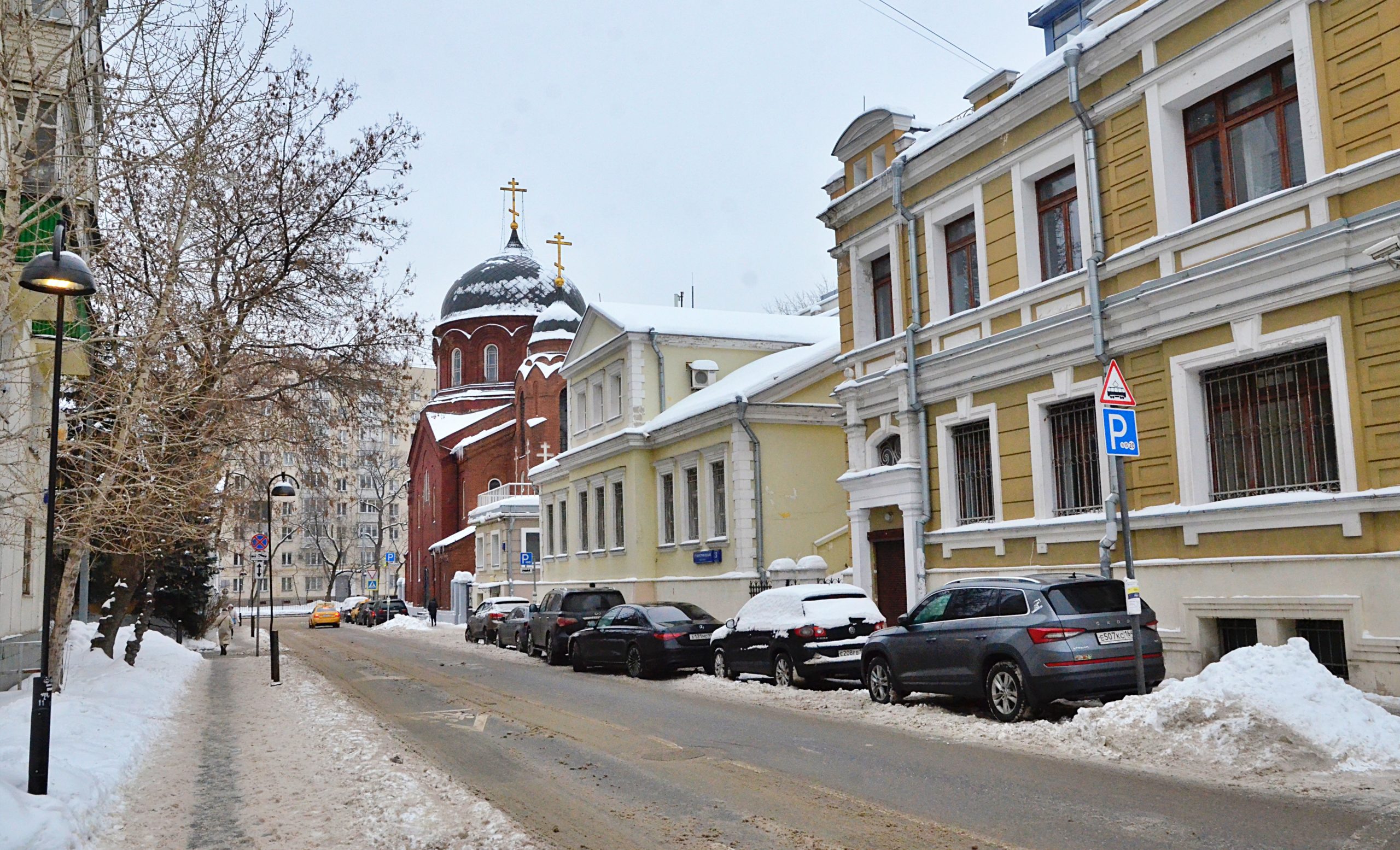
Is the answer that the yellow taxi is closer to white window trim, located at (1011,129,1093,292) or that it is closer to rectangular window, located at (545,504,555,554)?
rectangular window, located at (545,504,555,554)

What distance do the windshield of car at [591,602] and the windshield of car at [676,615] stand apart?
415 centimetres

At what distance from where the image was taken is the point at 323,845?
7.75 meters

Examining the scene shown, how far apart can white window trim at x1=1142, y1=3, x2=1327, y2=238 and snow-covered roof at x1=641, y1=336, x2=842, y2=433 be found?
1260 cm

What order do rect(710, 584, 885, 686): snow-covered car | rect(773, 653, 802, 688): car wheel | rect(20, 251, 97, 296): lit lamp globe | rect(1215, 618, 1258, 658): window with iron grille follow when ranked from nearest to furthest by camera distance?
rect(20, 251, 97, 296): lit lamp globe, rect(1215, 618, 1258, 658): window with iron grille, rect(710, 584, 885, 686): snow-covered car, rect(773, 653, 802, 688): car wheel

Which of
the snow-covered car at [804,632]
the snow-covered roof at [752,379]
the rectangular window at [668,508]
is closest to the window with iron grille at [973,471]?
the snow-covered car at [804,632]

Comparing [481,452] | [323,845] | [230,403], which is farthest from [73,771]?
[481,452]

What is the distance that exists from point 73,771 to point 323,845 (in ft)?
10.0

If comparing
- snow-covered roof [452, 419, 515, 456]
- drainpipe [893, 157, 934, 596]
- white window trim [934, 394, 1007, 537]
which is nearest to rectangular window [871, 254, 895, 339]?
drainpipe [893, 157, 934, 596]

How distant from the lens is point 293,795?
9.59 m

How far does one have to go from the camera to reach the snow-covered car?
55.5ft

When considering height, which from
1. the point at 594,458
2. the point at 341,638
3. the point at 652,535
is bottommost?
the point at 341,638

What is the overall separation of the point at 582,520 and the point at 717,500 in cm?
974

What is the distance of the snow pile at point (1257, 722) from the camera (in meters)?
9.38

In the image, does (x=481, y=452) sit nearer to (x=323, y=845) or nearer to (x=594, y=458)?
(x=594, y=458)
